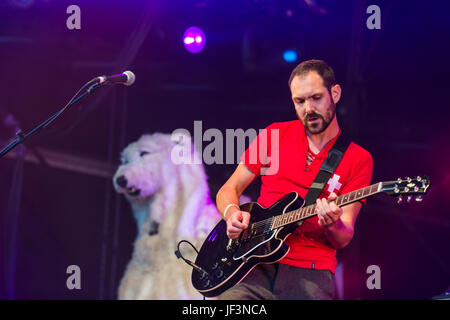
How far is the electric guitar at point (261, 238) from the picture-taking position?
105 inches

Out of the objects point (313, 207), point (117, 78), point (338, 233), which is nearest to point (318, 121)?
point (313, 207)

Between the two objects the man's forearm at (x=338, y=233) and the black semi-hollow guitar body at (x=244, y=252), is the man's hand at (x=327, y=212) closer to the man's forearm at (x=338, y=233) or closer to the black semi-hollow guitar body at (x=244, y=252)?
the man's forearm at (x=338, y=233)

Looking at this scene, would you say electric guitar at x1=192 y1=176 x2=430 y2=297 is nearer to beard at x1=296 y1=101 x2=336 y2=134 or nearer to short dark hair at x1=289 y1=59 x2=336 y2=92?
beard at x1=296 y1=101 x2=336 y2=134

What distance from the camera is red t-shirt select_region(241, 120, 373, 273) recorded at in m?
2.94

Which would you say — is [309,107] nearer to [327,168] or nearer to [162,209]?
[327,168]

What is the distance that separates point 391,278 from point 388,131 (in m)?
1.25

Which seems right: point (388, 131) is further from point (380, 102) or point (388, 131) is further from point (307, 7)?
point (307, 7)

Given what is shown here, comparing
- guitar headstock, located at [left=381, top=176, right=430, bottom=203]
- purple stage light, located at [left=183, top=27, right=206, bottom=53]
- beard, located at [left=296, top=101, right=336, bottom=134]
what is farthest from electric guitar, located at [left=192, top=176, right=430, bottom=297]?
purple stage light, located at [left=183, top=27, right=206, bottom=53]

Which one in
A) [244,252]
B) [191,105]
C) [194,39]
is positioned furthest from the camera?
[191,105]

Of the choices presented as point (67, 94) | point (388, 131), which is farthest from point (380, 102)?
point (67, 94)

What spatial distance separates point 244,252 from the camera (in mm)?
2988

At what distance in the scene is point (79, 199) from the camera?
5301mm

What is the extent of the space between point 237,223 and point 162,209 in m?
2.17

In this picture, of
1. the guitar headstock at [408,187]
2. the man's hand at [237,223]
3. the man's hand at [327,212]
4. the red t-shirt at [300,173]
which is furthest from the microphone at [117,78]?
the guitar headstock at [408,187]
